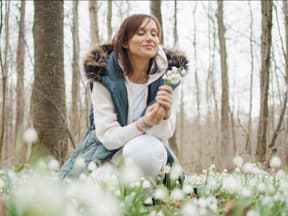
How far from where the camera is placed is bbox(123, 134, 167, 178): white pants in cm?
215

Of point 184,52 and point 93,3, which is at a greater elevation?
point 93,3

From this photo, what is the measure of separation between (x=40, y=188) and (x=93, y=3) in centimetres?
658

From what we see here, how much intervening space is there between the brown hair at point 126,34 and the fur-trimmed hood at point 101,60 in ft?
0.23

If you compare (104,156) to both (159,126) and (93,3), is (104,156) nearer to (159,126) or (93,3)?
(159,126)

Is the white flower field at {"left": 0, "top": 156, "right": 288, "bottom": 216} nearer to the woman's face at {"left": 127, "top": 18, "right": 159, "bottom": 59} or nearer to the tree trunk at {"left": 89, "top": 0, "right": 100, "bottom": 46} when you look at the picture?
the woman's face at {"left": 127, "top": 18, "right": 159, "bottom": 59}

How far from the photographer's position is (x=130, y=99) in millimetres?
2428

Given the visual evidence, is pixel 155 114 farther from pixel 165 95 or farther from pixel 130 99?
pixel 130 99

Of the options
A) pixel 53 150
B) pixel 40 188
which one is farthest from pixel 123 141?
pixel 53 150

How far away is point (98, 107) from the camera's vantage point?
7.80 ft

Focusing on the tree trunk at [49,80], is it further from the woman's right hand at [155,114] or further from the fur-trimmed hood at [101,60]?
the woman's right hand at [155,114]

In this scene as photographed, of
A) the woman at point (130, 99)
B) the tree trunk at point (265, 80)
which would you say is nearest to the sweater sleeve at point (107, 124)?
the woman at point (130, 99)

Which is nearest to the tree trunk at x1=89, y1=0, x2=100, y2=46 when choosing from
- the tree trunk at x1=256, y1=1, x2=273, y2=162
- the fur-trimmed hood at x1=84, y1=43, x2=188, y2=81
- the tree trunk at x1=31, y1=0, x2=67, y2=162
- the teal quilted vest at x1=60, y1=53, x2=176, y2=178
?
the tree trunk at x1=31, y1=0, x2=67, y2=162

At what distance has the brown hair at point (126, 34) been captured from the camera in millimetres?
2432

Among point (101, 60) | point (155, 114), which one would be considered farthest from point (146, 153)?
point (101, 60)
